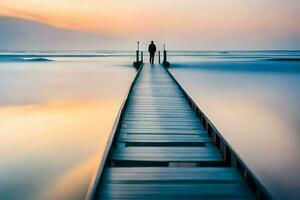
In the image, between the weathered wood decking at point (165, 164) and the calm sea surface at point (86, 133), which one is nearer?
the weathered wood decking at point (165, 164)

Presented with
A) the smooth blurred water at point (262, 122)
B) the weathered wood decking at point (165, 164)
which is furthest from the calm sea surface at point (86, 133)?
the weathered wood decking at point (165, 164)

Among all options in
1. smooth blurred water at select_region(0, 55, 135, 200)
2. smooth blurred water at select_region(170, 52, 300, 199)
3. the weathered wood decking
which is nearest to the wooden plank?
the weathered wood decking

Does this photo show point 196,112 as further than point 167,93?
No

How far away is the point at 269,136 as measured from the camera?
8.47 meters

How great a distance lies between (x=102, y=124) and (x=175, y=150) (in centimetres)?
539

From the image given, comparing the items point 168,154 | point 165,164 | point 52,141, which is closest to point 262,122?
point 52,141

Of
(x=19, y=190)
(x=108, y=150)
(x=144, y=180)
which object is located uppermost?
(x=108, y=150)

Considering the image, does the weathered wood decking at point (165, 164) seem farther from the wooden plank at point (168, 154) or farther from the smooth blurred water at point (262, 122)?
the smooth blurred water at point (262, 122)

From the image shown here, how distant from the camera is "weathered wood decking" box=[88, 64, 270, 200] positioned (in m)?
3.08

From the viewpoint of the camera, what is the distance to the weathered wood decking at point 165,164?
10.1 feet

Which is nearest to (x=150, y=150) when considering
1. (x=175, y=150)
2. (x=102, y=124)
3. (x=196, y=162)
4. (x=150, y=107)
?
(x=175, y=150)

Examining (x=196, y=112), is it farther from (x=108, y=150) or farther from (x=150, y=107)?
(x=108, y=150)

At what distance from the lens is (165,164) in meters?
3.95

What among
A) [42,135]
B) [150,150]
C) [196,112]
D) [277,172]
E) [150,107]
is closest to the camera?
[150,150]
